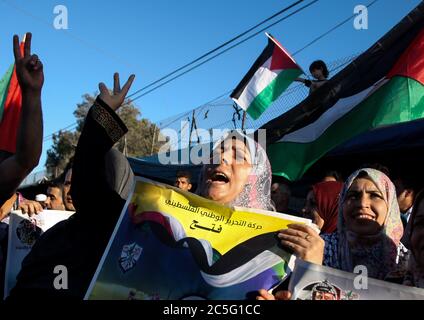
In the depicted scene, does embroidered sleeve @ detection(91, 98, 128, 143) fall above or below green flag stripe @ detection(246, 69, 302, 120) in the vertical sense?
below

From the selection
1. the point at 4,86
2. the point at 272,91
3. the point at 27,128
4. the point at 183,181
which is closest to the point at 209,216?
the point at 27,128

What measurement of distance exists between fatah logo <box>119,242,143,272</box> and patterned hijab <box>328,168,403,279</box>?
1.03 meters

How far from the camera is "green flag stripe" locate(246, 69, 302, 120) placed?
545 cm

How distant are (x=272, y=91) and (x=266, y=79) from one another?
0.15 m

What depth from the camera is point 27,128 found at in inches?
67.7

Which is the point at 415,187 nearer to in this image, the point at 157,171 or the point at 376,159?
the point at 376,159

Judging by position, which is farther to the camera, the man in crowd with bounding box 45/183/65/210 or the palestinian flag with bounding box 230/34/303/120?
the palestinian flag with bounding box 230/34/303/120

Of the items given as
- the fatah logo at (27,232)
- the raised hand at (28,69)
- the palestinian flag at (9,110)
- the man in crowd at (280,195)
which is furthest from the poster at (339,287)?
the man in crowd at (280,195)

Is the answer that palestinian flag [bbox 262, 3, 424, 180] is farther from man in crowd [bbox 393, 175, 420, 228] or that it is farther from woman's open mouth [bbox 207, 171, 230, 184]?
woman's open mouth [bbox 207, 171, 230, 184]

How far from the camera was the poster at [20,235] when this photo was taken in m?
2.81

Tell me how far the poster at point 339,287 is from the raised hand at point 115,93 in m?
0.88

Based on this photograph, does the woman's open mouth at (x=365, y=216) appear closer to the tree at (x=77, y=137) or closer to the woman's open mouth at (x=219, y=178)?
the woman's open mouth at (x=219, y=178)

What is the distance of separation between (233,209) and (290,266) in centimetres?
27

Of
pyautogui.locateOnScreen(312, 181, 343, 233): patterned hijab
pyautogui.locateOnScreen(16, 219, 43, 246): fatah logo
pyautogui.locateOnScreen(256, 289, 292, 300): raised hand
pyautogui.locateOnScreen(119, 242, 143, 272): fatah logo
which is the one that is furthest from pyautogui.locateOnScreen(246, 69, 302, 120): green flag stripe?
pyautogui.locateOnScreen(256, 289, 292, 300): raised hand
